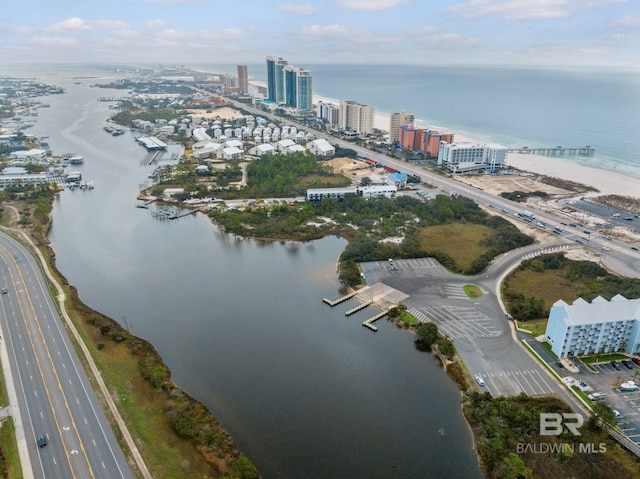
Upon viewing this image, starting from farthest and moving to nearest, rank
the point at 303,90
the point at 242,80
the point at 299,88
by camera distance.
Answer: the point at 242,80 → the point at 299,88 → the point at 303,90

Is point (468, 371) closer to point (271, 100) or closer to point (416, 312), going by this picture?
point (416, 312)

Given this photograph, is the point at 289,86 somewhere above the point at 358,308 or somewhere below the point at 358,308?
above

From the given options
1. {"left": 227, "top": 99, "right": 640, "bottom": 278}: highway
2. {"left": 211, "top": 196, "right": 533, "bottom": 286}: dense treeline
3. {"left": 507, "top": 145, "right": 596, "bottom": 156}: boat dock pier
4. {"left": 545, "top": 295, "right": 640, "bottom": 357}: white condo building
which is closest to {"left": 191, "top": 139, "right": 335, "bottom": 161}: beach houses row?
{"left": 227, "top": 99, "right": 640, "bottom": 278}: highway

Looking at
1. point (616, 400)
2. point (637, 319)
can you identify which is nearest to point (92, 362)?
point (616, 400)

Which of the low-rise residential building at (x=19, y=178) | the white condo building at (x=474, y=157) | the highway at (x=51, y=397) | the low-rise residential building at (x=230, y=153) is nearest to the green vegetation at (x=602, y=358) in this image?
the highway at (x=51, y=397)

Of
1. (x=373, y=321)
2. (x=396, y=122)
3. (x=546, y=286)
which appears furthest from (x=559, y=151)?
(x=373, y=321)

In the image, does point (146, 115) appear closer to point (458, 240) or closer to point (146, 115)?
point (146, 115)

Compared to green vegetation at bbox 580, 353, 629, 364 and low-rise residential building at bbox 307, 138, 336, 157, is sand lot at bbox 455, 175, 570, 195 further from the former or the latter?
green vegetation at bbox 580, 353, 629, 364
